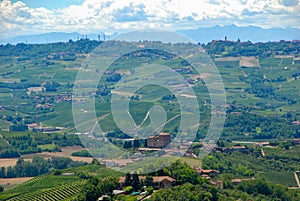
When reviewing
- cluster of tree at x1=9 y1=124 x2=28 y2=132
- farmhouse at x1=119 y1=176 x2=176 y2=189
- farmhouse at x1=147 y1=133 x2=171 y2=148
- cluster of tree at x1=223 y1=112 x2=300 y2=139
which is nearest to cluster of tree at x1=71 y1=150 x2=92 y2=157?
farmhouse at x1=147 y1=133 x2=171 y2=148

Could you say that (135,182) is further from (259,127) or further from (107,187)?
(259,127)

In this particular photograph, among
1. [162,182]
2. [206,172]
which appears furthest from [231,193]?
[206,172]

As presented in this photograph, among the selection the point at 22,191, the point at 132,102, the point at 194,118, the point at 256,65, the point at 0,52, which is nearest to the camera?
the point at 22,191

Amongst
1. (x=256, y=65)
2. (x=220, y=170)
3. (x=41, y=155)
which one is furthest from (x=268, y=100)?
(x=220, y=170)

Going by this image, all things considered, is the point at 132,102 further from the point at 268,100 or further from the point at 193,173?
the point at 193,173

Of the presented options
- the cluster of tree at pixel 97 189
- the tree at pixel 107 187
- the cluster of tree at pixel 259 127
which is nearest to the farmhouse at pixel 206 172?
the cluster of tree at pixel 97 189

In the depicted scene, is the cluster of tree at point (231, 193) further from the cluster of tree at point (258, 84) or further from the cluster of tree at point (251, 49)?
the cluster of tree at point (251, 49)
